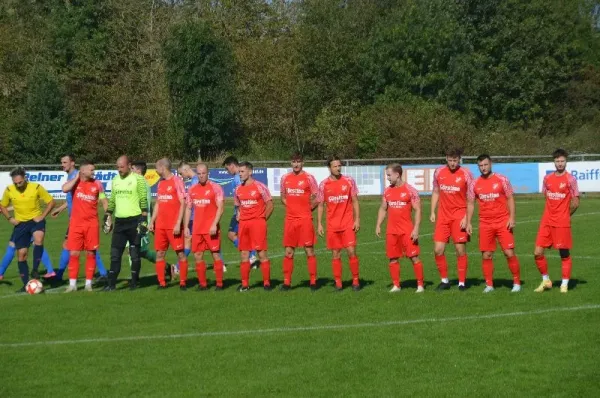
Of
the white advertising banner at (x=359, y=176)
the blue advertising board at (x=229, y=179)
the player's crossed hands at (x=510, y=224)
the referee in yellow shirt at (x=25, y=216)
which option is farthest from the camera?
the white advertising banner at (x=359, y=176)

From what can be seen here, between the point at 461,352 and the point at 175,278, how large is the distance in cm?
846

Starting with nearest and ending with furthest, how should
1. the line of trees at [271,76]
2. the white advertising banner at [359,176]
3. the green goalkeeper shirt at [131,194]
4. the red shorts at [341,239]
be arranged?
the red shorts at [341,239] < the green goalkeeper shirt at [131,194] < the white advertising banner at [359,176] < the line of trees at [271,76]

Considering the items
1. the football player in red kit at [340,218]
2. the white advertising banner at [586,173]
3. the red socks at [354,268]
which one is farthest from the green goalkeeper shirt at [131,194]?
the white advertising banner at [586,173]

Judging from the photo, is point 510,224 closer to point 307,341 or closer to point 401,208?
point 401,208

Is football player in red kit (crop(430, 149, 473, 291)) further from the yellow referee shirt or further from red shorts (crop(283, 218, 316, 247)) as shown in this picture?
the yellow referee shirt

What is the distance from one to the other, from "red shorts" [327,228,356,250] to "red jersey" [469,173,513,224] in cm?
205

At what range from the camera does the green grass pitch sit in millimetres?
10547

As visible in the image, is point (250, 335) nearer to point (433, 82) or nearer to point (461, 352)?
point (461, 352)

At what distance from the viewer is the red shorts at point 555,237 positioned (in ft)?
52.4

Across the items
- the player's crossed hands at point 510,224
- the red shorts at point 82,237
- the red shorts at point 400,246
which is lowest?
the red shorts at point 400,246

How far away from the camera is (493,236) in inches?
632

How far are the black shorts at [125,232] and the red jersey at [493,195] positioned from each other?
5.63 metres

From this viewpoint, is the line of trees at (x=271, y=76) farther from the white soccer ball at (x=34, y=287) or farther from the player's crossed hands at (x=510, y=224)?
the player's crossed hands at (x=510, y=224)

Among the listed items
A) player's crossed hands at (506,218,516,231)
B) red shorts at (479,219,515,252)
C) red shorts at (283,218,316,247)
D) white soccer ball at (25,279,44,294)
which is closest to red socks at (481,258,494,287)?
red shorts at (479,219,515,252)
